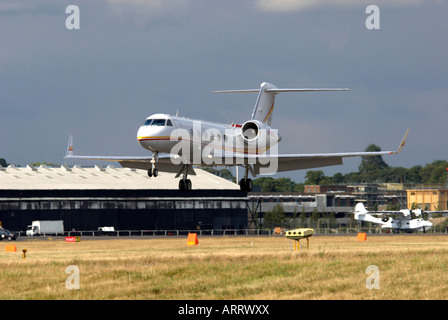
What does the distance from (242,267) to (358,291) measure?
28.4 ft

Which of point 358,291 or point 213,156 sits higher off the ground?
point 213,156

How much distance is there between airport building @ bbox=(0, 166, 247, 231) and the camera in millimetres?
109688

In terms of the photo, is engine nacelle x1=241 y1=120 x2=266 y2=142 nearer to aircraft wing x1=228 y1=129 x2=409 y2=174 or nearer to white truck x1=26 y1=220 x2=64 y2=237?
aircraft wing x1=228 y1=129 x2=409 y2=174

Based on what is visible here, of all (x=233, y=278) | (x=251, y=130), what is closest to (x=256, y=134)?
(x=251, y=130)

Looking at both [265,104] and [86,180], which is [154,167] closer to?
[265,104]

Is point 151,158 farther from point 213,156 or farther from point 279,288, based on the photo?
point 279,288

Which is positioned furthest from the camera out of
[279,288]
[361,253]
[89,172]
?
[89,172]

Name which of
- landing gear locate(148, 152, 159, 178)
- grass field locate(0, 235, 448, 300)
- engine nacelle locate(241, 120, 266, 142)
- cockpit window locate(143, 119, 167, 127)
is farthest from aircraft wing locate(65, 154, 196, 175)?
grass field locate(0, 235, 448, 300)

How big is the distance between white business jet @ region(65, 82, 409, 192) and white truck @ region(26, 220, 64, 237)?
169 feet

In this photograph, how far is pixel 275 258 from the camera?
4662 cm

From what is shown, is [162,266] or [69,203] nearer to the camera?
[162,266]

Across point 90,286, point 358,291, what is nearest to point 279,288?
point 358,291

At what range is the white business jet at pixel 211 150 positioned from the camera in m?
44.5
